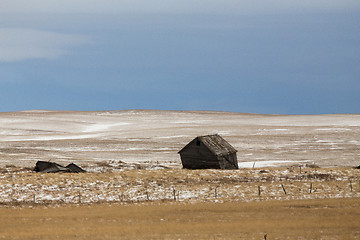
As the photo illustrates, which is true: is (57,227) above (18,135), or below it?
below

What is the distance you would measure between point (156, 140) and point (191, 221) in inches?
2196

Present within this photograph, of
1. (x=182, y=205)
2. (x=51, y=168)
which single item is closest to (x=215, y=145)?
(x=51, y=168)

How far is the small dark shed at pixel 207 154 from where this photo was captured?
52438 mm

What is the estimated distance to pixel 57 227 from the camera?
1073 inches

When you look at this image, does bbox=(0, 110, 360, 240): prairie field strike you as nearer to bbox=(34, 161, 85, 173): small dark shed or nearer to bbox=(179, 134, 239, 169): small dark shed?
bbox=(34, 161, 85, 173): small dark shed

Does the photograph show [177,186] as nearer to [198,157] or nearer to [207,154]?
[207,154]

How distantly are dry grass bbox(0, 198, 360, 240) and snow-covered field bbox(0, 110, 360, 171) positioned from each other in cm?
2305

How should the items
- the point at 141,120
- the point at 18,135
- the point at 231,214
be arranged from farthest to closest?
the point at 141,120, the point at 18,135, the point at 231,214

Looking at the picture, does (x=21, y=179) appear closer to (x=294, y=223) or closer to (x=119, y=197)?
(x=119, y=197)

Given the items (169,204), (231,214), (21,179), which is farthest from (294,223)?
(21,179)

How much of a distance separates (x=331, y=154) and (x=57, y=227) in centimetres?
4853

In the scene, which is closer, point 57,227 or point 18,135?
point 57,227

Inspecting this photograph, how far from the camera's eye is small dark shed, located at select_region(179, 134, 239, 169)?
5244 centimetres

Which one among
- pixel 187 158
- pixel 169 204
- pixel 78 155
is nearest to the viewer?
pixel 169 204
